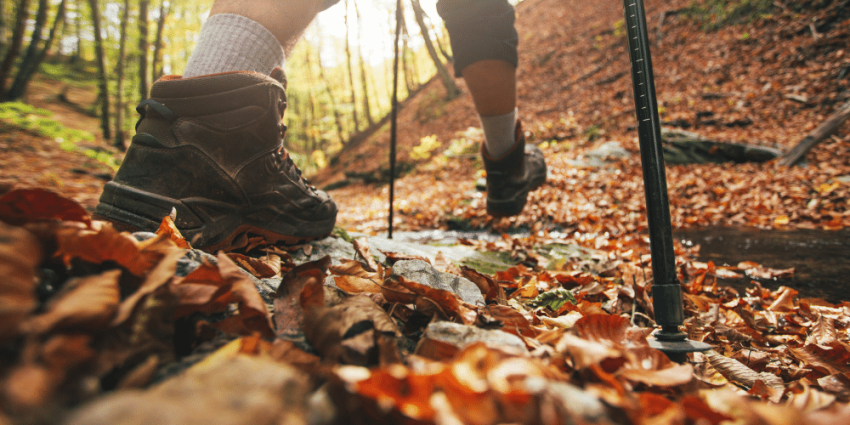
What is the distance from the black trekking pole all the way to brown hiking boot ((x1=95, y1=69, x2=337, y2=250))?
117 centimetres

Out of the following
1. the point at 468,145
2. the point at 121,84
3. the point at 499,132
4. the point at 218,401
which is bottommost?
the point at 218,401

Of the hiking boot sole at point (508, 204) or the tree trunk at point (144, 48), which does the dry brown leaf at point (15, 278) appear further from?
the tree trunk at point (144, 48)

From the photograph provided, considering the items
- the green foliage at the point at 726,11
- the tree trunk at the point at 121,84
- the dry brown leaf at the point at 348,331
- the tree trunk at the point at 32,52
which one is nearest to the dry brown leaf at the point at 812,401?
the dry brown leaf at the point at 348,331

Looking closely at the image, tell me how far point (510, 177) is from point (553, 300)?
4.13 ft

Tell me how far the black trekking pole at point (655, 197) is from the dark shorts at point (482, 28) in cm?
85

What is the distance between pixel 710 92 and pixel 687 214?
6.04 meters

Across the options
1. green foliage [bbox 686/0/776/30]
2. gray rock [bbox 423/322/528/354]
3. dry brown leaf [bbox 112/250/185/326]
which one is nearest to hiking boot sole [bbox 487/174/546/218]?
gray rock [bbox 423/322/528/354]

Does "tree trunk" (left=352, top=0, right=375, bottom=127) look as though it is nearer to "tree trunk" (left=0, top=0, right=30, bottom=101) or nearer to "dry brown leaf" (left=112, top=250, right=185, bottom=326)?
"tree trunk" (left=0, top=0, right=30, bottom=101)

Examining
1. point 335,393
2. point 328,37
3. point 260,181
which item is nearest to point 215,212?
point 260,181

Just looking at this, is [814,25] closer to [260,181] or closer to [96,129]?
[260,181]

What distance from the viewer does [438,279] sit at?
39.8 inches

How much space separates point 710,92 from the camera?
331 inches

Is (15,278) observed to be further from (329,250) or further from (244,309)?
(329,250)

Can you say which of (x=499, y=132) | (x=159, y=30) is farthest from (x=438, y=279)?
(x=159, y=30)
